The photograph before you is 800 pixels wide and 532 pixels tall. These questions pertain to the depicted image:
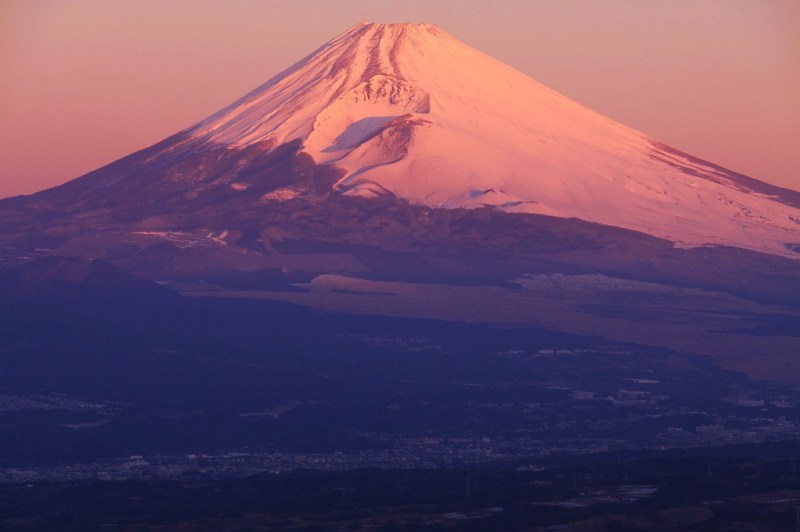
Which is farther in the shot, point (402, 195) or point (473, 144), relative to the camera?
point (473, 144)

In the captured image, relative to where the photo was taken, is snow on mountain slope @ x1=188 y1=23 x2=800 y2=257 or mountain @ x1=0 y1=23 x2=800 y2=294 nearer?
mountain @ x1=0 y1=23 x2=800 y2=294

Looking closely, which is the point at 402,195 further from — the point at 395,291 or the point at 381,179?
the point at 395,291

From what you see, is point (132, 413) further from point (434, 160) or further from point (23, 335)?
point (434, 160)

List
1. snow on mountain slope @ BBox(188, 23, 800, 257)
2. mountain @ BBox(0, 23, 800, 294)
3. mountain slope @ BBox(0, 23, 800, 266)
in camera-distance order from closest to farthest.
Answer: mountain @ BBox(0, 23, 800, 294)
mountain slope @ BBox(0, 23, 800, 266)
snow on mountain slope @ BBox(188, 23, 800, 257)

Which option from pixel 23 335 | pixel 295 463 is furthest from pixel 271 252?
pixel 295 463

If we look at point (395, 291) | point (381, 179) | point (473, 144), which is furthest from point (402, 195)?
point (395, 291)
